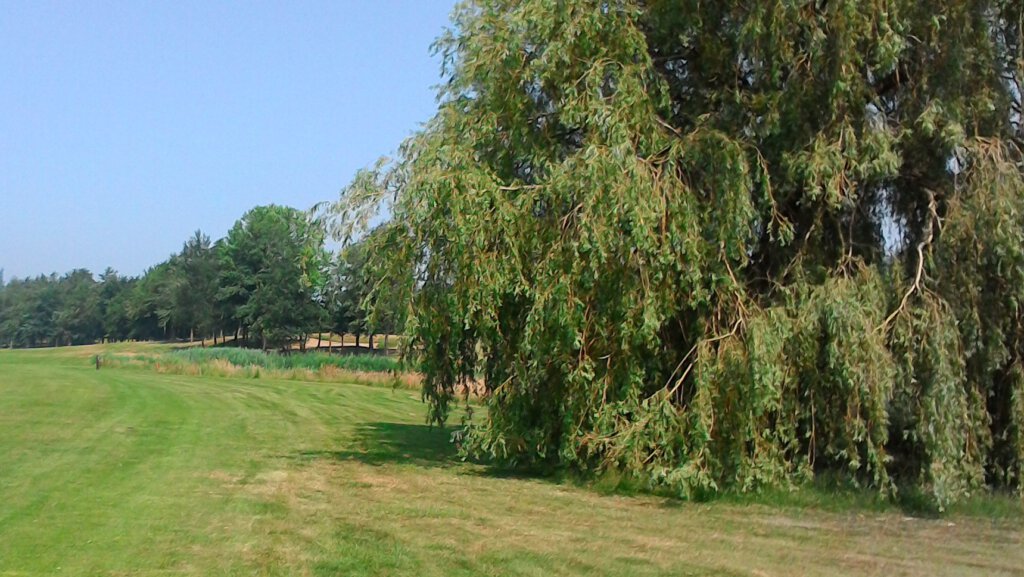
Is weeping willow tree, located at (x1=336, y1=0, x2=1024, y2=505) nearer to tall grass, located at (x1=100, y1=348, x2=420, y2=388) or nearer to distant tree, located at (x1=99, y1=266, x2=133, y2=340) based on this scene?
tall grass, located at (x1=100, y1=348, x2=420, y2=388)

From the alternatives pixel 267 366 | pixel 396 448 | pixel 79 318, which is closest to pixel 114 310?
pixel 79 318

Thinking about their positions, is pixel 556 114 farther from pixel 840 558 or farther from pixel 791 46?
pixel 840 558

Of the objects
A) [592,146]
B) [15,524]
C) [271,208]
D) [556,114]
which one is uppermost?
[271,208]

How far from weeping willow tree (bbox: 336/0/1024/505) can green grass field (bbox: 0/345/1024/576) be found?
975 millimetres

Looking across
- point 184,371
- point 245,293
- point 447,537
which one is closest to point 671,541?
point 447,537

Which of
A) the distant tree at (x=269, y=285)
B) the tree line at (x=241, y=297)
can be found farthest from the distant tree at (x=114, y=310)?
the distant tree at (x=269, y=285)

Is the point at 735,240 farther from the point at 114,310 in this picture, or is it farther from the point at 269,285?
the point at 114,310

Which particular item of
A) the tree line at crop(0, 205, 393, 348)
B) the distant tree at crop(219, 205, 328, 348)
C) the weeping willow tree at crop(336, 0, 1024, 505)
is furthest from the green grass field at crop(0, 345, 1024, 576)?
the distant tree at crop(219, 205, 328, 348)

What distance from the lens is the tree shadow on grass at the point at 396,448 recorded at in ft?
52.1

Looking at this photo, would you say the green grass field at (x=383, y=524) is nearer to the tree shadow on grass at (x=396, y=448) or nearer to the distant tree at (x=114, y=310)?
the tree shadow on grass at (x=396, y=448)

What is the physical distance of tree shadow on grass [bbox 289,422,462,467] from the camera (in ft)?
52.1

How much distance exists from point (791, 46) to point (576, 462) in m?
6.59

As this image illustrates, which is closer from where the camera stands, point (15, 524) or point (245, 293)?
point (15, 524)

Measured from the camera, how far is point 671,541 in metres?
9.37
